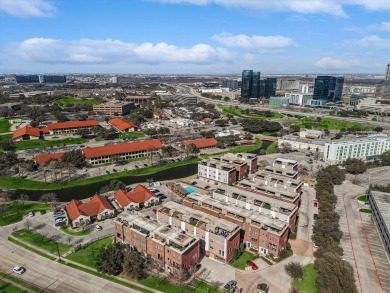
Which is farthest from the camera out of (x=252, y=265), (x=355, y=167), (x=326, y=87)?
(x=326, y=87)

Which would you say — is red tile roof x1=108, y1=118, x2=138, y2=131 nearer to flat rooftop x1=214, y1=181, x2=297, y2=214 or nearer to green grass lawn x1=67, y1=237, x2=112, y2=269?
flat rooftop x1=214, y1=181, x2=297, y2=214

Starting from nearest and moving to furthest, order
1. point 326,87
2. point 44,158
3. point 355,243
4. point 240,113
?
point 355,243 → point 44,158 → point 240,113 → point 326,87

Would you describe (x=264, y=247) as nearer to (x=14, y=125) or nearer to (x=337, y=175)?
(x=337, y=175)

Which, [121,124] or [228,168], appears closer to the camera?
[228,168]

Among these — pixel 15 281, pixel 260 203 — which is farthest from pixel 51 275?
pixel 260 203

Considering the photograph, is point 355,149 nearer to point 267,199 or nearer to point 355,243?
point 355,243
